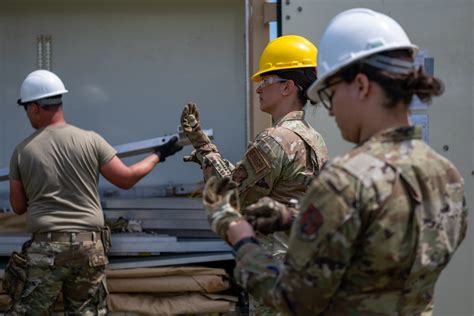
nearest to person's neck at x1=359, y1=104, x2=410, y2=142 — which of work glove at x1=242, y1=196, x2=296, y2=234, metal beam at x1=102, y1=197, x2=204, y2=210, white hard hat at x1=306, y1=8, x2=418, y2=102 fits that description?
white hard hat at x1=306, y1=8, x2=418, y2=102

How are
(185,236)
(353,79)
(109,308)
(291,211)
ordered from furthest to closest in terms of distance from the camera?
(185,236), (109,308), (291,211), (353,79)

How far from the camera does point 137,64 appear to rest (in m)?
4.55

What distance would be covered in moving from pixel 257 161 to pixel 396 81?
122 cm

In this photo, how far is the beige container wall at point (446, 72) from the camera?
3.46m

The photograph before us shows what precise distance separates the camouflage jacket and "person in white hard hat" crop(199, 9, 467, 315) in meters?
1.05

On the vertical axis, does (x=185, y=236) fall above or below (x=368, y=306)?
below

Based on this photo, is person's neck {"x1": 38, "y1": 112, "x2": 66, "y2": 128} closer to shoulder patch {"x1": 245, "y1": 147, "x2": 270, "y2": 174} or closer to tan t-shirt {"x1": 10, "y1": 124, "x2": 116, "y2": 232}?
tan t-shirt {"x1": 10, "y1": 124, "x2": 116, "y2": 232}

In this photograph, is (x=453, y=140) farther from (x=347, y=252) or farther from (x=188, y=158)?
(x=347, y=252)

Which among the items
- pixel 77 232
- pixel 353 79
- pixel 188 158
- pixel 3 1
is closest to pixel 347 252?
pixel 353 79

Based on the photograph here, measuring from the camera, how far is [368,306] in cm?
149

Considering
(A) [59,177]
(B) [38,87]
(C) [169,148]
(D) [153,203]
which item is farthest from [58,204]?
(D) [153,203]

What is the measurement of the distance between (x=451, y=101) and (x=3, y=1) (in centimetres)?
286

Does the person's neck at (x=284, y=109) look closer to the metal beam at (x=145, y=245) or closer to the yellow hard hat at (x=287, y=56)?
the yellow hard hat at (x=287, y=56)

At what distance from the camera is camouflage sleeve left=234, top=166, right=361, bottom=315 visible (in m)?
1.39
